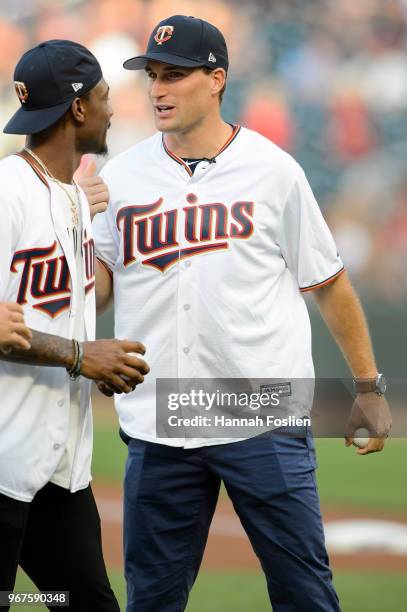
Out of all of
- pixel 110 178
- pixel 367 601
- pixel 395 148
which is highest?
pixel 395 148

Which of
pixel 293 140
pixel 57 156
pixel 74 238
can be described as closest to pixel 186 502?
pixel 74 238

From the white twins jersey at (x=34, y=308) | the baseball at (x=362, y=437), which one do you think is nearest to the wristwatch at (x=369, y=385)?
the baseball at (x=362, y=437)

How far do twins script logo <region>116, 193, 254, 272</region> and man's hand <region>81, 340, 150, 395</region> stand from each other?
0.71 meters

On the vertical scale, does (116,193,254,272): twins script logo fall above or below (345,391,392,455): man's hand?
above

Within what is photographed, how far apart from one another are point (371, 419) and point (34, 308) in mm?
1285

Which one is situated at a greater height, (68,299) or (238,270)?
(238,270)

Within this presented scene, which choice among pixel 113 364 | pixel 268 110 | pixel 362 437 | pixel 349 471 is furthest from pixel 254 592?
pixel 268 110

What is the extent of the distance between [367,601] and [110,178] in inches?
98.4

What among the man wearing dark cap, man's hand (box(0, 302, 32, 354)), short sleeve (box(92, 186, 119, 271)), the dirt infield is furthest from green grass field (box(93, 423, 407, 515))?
man's hand (box(0, 302, 32, 354))

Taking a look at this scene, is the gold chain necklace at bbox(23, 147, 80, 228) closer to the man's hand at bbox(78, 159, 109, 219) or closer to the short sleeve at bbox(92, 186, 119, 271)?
the man's hand at bbox(78, 159, 109, 219)

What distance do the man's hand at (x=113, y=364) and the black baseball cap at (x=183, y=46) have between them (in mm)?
1130

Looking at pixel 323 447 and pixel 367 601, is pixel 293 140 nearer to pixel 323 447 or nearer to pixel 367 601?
pixel 323 447

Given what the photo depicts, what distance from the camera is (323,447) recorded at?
9562mm

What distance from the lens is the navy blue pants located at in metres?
3.16
